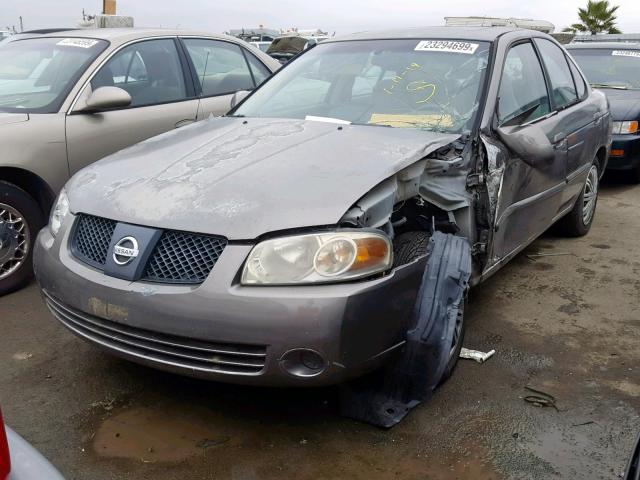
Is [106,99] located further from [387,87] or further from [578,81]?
[578,81]

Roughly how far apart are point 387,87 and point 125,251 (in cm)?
186

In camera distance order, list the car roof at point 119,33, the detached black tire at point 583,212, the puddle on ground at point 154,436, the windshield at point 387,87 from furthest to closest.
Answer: the detached black tire at point 583,212, the car roof at point 119,33, the windshield at point 387,87, the puddle on ground at point 154,436

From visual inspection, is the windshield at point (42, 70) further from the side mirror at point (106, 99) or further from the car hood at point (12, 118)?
the side mirror at point (106, 99)

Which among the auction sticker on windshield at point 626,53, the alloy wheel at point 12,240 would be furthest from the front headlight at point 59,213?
the auction sticker on windshield at point 626,53

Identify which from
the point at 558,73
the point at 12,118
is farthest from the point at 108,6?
the point at 558,73

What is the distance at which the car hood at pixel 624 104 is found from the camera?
7.25 metres

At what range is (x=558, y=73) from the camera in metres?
4.84

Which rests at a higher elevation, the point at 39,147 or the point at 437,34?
the point at 437,34

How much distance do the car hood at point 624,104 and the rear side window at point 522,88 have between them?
3.10 meters

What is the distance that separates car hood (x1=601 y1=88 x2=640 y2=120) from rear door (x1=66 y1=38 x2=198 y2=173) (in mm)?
4473

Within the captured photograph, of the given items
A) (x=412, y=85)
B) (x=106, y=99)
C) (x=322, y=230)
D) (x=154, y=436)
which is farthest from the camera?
(x=106, y=99)

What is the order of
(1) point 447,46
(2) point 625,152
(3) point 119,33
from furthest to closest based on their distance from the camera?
1. (2) point 625,152
2. (3) point 119,33
3. (1) point 447,46

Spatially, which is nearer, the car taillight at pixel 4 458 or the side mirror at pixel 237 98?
the car taillight at pixel 4 458

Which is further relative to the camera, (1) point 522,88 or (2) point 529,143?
(1) point 522,88
